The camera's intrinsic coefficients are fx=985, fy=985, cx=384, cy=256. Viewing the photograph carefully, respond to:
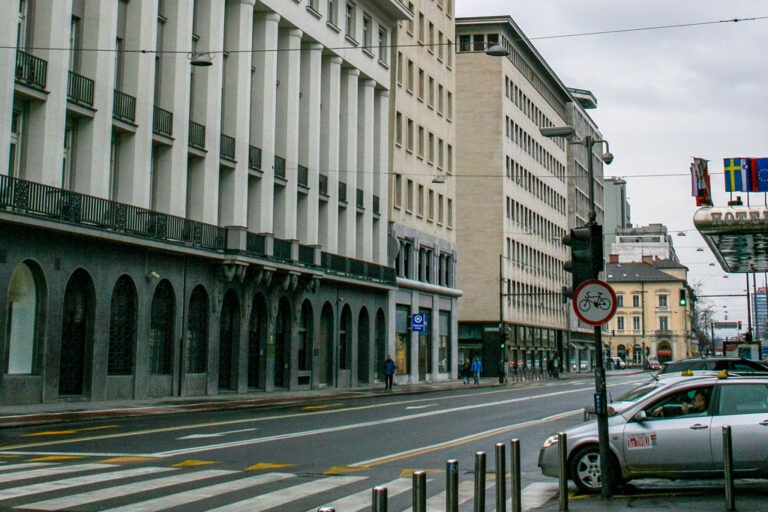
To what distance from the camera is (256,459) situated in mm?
15547

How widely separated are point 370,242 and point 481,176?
97.8ft

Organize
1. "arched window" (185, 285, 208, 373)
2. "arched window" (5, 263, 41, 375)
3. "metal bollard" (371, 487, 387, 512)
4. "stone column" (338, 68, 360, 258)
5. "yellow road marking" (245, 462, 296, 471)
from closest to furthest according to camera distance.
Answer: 1. "metal bollard" (371, 487, 387, 512)
2. "yellow road marking" (245, 462, 296, 471)
3. "arched window" (5, 263, 41, 375)
4. "arched window" (185, 285, 208, 373)
5. "stone column" (338, 68, 360, 258)

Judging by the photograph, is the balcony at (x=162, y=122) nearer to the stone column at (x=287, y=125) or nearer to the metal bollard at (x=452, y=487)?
the stone column at (x=287, y=125)

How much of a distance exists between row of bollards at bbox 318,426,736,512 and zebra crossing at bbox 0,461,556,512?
4.68 feet

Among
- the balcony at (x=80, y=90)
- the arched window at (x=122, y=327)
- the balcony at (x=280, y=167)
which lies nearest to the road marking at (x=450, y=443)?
the arched window at (x=122, y=327)

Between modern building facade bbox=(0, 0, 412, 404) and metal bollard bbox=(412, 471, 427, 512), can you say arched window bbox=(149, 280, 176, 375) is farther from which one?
metal bollard bbox=(412, 471, 427, 512)

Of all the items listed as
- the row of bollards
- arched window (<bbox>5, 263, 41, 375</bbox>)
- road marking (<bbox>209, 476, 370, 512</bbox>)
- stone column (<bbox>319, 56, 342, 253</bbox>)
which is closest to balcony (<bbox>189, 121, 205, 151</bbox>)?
arched window (<bbox>5, 263, 41, 375</bbox>)

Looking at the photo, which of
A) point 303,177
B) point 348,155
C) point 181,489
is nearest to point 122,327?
point 303,177

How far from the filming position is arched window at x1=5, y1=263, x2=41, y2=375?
28.4 meters

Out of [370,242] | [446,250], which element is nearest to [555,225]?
[446,250]

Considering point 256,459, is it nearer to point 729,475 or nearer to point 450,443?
point 450,443

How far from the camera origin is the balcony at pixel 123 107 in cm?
3300

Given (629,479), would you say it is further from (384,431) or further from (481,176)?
(481,176)

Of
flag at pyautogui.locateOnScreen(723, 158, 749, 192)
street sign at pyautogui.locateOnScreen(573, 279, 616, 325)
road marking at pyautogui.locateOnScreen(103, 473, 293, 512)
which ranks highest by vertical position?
flag at pyautogui.locateOnScreen(723, 158, 749, 192)
